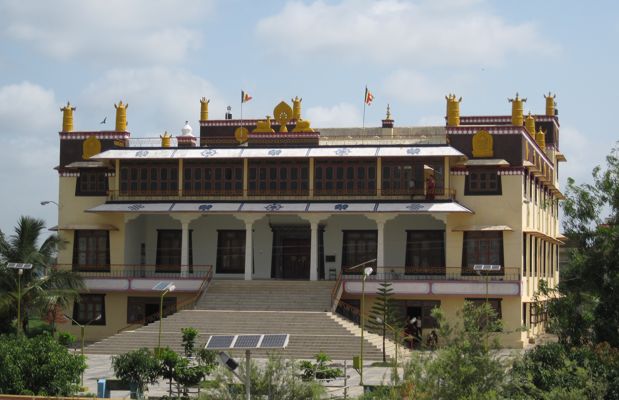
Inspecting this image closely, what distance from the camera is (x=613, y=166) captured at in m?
35.3

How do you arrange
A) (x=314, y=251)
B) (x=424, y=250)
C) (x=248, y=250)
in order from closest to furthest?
(x=314, y=251)
(x=248, y=250)
(x=424, y=250)

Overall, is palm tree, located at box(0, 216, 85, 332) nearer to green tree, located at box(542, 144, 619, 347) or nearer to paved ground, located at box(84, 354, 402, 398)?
paved ground, located at box(84, 354, 402, 398)

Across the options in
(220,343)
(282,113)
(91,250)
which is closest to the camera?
(220,343)

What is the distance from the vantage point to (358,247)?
50.3m

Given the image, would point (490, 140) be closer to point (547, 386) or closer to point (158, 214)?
point (158, 214)

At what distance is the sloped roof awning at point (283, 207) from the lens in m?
46.7

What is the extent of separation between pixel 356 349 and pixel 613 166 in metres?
11.4

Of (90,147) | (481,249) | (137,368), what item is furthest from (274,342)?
(90,147)

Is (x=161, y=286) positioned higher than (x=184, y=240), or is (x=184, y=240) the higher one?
(x=184, y=240)

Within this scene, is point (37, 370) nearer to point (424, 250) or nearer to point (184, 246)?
point (184, 246)

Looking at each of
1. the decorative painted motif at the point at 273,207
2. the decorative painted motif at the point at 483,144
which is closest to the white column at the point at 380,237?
the decorative painted motif at the point at 273,207

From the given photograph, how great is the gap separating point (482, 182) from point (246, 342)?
2837cm

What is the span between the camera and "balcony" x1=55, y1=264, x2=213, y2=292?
47.9 m

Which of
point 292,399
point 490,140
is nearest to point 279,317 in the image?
point 490,140
